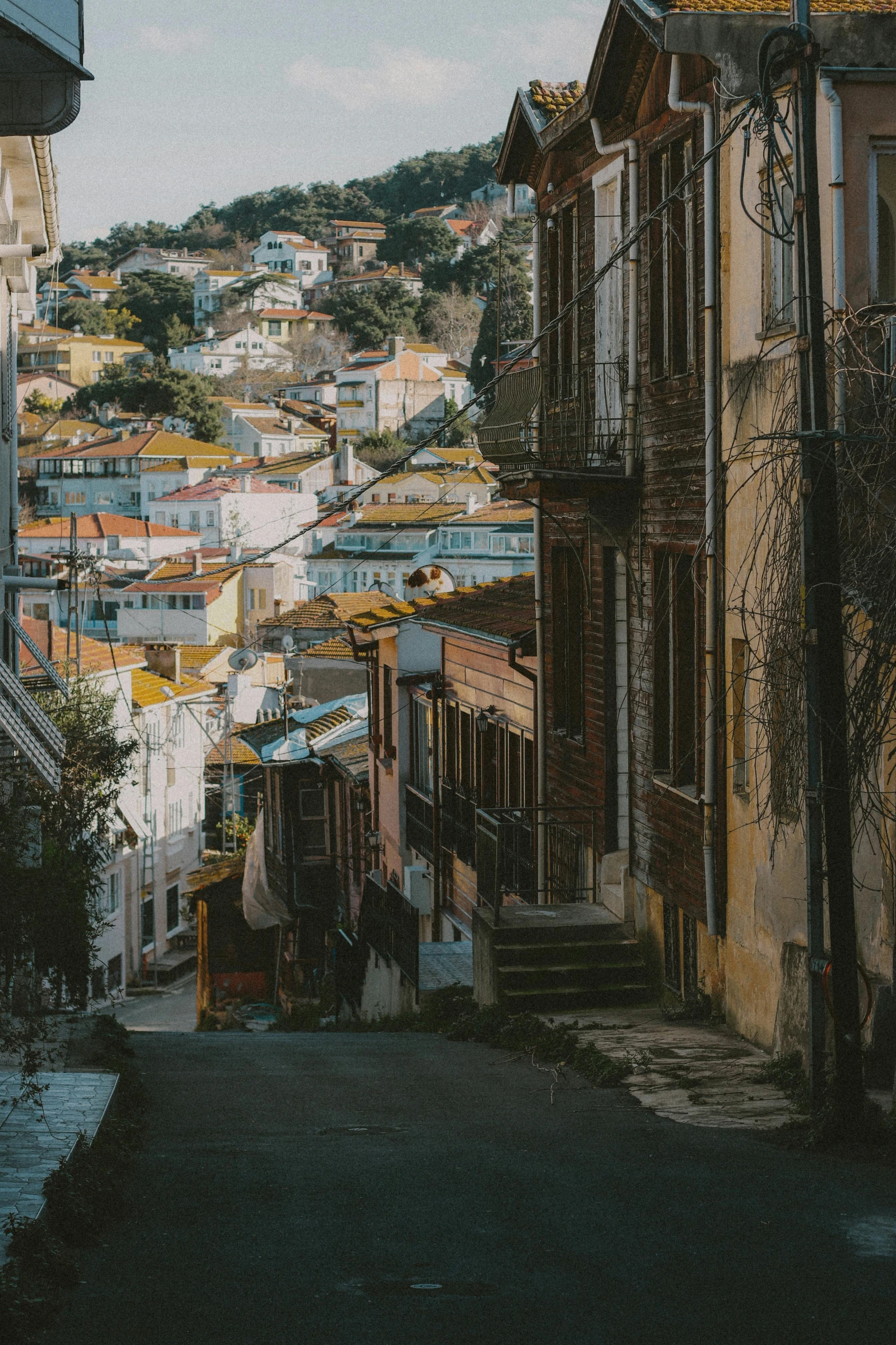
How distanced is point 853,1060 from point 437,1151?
8.05 feet

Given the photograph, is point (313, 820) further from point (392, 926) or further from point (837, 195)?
point (837, 195)

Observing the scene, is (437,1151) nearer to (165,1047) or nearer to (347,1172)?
(347,1172)

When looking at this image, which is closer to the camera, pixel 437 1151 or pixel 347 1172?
pixel 347 1172

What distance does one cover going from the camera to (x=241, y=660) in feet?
148

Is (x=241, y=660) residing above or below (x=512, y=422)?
below

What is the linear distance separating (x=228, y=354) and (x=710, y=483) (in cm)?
15114

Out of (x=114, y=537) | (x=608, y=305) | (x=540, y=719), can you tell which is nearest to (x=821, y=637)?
(x=608, y=305)

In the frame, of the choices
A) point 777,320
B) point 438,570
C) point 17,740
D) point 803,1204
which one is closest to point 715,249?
point 777,320

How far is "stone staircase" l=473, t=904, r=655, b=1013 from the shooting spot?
46.8 ft

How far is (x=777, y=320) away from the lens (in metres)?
11.1

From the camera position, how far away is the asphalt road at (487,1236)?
5.80m

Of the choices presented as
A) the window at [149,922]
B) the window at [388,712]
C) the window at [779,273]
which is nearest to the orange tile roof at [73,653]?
the window at [388,712]

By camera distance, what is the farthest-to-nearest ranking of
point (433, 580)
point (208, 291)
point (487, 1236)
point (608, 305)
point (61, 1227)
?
point (208, 291), point (433, 580), point (608, 305), point (487, 1236), point (61, 1227)

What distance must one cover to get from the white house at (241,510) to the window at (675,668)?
77689mm
